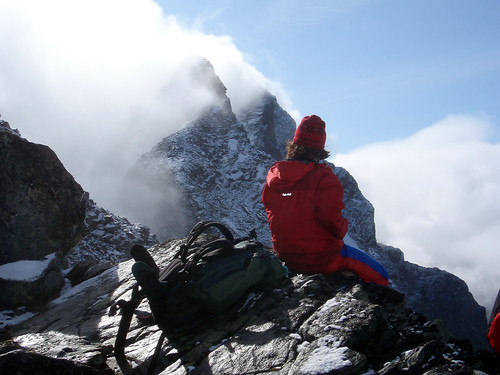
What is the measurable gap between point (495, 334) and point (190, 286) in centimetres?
311

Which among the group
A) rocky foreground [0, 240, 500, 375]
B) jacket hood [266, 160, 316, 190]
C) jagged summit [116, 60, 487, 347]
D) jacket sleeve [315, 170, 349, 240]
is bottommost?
rocky foreground [0, 240, 500, 375]

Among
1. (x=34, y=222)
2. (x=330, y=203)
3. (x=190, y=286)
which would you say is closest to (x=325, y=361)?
(x=190, y=286)

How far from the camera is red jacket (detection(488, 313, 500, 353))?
4.14 meters

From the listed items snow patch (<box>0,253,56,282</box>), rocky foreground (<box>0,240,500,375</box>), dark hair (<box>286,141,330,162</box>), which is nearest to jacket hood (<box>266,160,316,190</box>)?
dark hair (<box>286,141,330,162</box>)

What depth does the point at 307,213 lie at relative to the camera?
564cm

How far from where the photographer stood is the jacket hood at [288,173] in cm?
566

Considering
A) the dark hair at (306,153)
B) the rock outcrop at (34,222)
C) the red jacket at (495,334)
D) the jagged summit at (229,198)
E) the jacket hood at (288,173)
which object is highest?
the jagged summit at (229,198)

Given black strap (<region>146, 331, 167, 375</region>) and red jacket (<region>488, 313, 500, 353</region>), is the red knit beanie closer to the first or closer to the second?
red jacket (<region>488, 313, 500, 353</region>)

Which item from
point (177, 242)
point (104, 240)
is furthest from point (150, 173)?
point (177, 242)

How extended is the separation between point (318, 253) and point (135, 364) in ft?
8.69

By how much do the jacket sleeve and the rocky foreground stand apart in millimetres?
691

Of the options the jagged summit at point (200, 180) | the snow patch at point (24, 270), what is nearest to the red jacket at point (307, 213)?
the snow patch at point (24, 270)

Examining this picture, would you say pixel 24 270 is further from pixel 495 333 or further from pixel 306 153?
pixel 495 333

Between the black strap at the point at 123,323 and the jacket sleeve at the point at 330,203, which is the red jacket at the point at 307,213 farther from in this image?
the black strap at the point at 123,323
